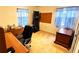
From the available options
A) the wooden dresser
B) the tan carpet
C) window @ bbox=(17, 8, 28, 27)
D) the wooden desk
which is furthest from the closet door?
the wooden desk

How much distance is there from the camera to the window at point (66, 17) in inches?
124

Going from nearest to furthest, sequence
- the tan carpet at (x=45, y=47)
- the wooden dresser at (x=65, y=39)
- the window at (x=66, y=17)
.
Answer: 1. the tan carpet at (x=45, y=47)
2. the wooden dresser at (x=65, y=39)
3. the window at (x=66, y=17)

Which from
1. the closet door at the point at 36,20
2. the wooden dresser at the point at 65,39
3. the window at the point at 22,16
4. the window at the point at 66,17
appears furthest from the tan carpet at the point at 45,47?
the closet door at the point at 36,20

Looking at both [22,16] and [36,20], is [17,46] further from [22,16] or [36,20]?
[36,20]

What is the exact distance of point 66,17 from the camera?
3.48 m

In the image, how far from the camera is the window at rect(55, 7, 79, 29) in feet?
10.3

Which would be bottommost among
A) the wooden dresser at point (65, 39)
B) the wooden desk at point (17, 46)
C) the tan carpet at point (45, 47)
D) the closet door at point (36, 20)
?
the tan carpet at point (45, 47)

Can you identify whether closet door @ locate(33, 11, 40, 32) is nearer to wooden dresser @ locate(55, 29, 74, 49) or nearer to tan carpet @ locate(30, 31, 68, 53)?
tan carpet @ locate(30, 31, 68, 53)

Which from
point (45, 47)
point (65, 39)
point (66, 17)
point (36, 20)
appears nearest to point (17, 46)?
point (45, 47)

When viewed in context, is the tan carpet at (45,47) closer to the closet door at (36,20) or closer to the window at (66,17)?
the window at (66,17)
